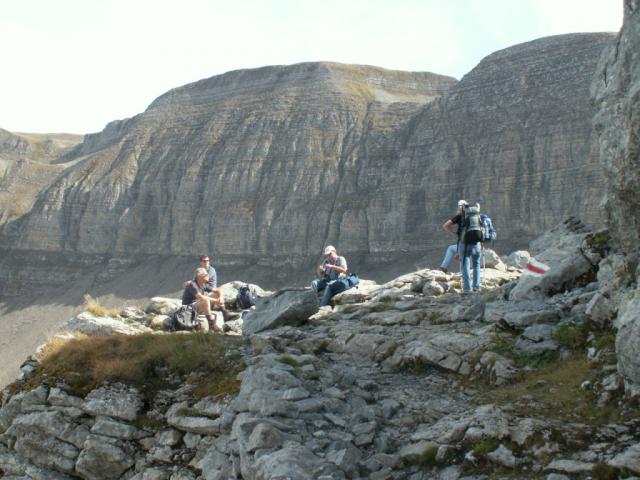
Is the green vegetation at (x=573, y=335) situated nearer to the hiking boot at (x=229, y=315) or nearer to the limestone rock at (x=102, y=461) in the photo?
the limestone rock at (x=102, y=461)

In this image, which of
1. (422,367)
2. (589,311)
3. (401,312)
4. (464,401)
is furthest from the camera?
(401,312)

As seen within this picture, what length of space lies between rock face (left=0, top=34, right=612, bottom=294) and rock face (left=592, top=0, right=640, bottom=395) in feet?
130

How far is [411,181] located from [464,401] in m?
51.4

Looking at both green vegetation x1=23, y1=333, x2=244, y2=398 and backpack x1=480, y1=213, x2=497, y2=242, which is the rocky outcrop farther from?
backpack x1=480, y1=213, x2=497, y2=242

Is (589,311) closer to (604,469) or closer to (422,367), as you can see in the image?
(422,367)

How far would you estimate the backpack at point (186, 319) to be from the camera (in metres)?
15.3

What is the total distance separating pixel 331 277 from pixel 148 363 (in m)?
6.45

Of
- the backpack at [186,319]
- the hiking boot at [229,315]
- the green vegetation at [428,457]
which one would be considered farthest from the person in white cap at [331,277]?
the green vegetation at [428,457]

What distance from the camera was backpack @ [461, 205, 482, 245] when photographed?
15.4 metres

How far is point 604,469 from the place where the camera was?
250 inches

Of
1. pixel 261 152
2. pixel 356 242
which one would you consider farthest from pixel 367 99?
pixel 356 242

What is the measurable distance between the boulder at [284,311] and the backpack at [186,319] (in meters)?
1.80

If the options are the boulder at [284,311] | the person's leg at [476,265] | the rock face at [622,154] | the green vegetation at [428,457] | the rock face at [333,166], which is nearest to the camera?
the green vegetation at [428,457]

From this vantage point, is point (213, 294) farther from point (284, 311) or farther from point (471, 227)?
point (471, 227)
